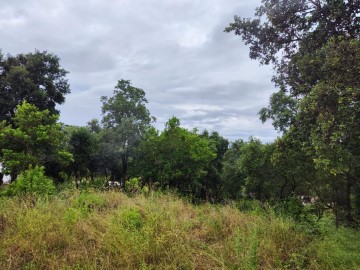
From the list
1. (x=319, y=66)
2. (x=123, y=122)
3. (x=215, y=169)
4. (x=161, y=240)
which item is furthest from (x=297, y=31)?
(x=215, y=169)

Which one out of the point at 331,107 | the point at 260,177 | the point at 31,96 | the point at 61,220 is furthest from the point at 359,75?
the point at 31,96

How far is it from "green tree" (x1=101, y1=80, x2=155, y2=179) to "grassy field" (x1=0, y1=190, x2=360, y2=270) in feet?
62.7

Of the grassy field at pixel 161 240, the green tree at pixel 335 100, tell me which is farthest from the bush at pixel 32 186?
the green tree at pixel 335 100

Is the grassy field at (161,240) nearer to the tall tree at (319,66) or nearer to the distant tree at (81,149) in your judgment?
the tall tree at (319,66)

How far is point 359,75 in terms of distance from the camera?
17.2 feet

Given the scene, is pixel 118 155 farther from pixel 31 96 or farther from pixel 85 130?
pixel 31 96

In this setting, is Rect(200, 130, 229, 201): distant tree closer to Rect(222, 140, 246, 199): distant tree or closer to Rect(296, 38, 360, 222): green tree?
Rect(222, 140, 246, 199): distant tree

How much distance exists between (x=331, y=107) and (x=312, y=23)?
294 centimetres

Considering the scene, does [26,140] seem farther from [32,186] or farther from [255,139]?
[255,139]

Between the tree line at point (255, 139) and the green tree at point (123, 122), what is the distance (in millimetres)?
95

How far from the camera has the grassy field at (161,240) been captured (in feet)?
14.2

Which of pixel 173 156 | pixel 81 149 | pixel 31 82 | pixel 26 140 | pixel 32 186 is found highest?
pixel 31 82

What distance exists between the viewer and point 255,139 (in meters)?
20.9

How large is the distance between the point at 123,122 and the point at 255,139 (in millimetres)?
11347
